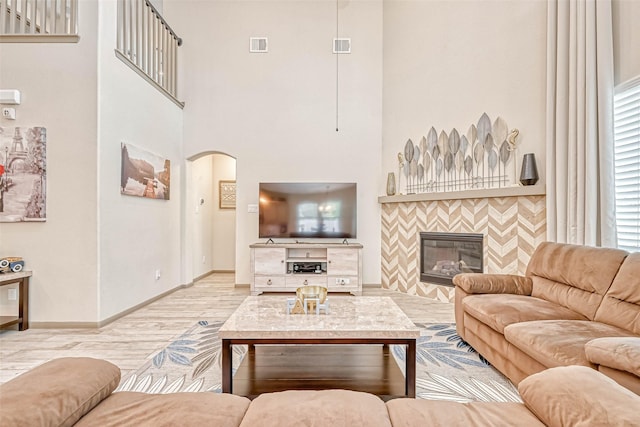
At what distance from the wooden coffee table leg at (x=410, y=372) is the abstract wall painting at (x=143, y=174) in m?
3.32

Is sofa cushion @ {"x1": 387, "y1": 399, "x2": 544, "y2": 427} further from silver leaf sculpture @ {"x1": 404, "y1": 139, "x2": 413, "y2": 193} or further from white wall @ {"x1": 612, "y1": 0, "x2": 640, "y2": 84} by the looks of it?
silver leaf sculpture @ {"x1": 404, "y1": 139, "x2": 413, "y2": 193}

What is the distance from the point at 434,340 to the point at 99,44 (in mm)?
4251

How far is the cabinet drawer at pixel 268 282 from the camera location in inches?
189

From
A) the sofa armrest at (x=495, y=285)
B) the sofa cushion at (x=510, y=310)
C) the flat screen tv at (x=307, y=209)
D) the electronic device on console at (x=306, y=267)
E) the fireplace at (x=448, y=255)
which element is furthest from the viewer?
the flat screen tv at (x=307, y=209)

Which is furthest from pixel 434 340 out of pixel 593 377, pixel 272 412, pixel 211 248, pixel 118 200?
pixel 211 248

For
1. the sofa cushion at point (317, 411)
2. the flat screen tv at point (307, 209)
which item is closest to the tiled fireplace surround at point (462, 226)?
the flat screen tv at point (307, 209)

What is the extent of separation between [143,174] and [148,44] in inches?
70.9

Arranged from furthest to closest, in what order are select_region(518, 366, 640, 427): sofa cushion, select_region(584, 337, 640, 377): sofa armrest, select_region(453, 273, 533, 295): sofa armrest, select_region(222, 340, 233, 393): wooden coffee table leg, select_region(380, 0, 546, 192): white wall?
select_region(380, 0, 546, 192): white wall
select_region(453, 273, 533, 295): sofa armrest
select_region(222, 340, 233, 393): wooden coffee table leg
select_region(584, 337, 640, 377): sofa armrest
select_region(518, 366, 640, 427): sofa cushion

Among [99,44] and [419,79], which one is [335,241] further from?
[99,44]

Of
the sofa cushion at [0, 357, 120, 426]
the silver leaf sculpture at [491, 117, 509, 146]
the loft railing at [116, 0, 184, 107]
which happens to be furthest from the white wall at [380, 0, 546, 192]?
the sofa cushion at [0, 357, 120, 426]

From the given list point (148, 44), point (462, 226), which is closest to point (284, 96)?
point (148, 44)

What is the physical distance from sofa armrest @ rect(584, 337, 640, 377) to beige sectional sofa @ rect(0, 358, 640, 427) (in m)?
0.50

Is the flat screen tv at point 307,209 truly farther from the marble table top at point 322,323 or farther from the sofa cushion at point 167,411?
the sofa cushion at point 167,411

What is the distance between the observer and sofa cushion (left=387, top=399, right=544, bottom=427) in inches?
39.2
